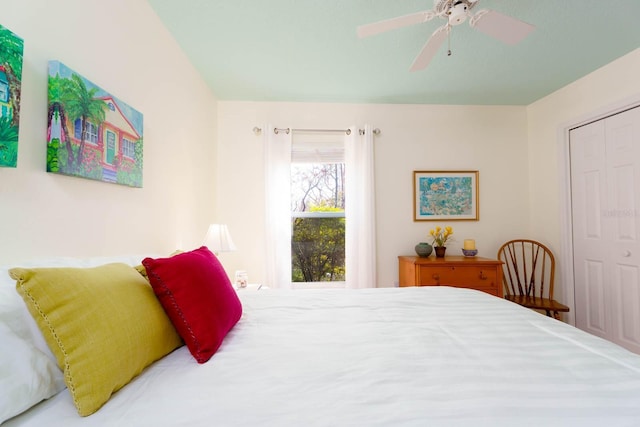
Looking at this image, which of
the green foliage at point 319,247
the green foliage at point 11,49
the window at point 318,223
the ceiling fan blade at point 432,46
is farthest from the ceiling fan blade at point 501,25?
the green foliage at point 319,247

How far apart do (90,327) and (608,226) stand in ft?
11.3

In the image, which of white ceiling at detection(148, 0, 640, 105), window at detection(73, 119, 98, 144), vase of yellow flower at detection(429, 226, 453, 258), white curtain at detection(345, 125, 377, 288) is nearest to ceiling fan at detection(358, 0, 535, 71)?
white ceiling at detection(148, 0, 640, 105)

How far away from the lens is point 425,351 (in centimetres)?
90

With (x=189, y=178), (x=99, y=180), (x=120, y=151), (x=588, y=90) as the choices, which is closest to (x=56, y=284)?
(x=99, y=180)

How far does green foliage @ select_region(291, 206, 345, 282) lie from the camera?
3.06 metres

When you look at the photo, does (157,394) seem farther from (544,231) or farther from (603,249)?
(544,231)

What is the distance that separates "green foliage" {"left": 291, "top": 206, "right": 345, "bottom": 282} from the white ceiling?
1338mm

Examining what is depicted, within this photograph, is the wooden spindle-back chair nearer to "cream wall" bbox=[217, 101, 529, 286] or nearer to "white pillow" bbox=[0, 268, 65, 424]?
"cream wall" bbox=[217, 101, 529, 286]

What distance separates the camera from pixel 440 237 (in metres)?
2.96

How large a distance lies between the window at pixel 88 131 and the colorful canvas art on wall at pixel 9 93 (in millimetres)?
208

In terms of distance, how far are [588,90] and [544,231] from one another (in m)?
1.37

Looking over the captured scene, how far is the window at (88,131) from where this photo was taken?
110 centimetres

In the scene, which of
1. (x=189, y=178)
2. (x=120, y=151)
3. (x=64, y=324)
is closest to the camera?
(x=64, y=324)

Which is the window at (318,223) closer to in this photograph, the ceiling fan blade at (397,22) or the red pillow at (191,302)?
the ceiling fan blade at (397,22)
